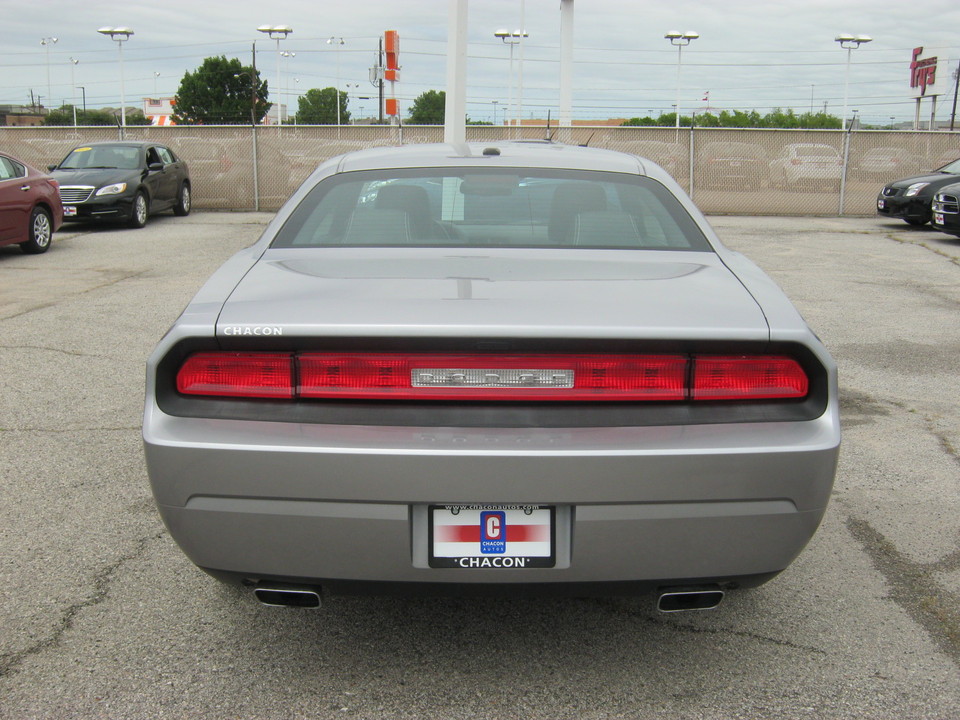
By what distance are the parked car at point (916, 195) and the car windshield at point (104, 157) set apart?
1405cm

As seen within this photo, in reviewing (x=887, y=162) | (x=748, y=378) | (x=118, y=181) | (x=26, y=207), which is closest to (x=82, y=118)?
(x=118, y=181)

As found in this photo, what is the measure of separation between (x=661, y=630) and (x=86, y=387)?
14.4 ft

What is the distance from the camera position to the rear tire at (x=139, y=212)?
54.5ft

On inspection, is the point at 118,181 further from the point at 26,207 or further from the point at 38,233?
the point at 26,207

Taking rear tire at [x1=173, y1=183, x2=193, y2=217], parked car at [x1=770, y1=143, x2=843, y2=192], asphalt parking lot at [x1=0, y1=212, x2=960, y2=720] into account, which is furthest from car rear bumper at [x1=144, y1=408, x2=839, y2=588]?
parked car at [x1=770, y1=143, x2=843, y2=192]

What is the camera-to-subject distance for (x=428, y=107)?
4769 inches

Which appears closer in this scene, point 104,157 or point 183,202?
point 104,157

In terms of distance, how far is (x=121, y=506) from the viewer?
407cm

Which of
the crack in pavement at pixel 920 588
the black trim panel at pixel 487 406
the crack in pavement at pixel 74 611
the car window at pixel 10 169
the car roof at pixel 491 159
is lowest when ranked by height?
the crack in pavement at pixel 74 611

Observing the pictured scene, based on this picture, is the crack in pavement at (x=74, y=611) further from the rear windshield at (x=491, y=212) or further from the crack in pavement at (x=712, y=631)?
the crack in pavement at (x=712, y=631)

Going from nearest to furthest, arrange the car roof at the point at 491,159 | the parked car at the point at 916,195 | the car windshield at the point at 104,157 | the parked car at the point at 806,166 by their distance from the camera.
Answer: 1. the car roof at the point at 491,159
2. the car windshield at the point at 104,157
3. the parked car at the point at 916,195
4. the parked car at the point at 806,166

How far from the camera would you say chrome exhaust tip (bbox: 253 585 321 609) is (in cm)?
254

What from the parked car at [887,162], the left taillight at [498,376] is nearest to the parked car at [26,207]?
the left taillight at [498,376]

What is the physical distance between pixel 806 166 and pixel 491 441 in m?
20.3
